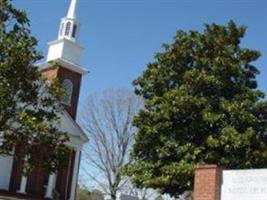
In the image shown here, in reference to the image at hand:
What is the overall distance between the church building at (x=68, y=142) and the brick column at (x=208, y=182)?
44.9ft

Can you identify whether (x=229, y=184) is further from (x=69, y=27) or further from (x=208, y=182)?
(x=69, y=27)

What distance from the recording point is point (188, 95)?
26.1m

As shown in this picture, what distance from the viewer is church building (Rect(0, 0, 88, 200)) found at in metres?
34.5

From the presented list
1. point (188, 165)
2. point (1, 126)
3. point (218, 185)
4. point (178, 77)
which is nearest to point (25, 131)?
point (1, 126)

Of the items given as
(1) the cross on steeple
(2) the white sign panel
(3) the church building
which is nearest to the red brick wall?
(3) the church building

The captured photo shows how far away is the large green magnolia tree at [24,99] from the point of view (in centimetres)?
1838

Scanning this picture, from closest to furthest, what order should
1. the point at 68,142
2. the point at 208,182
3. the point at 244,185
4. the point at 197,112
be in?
1. the point at 244,185
2. the point at 208,182
3. the point at 197,112
4. the point at 68,142

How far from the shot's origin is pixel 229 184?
18.1 m

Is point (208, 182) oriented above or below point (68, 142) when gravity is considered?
below

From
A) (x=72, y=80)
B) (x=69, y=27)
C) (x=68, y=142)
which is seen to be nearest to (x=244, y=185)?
(x=68, y=142)

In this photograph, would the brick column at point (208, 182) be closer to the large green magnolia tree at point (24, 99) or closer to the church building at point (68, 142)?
the large green magnolia tree at point (24, 99)

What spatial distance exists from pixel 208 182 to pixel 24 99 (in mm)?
6113

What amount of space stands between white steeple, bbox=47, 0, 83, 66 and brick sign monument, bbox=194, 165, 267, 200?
2316cm

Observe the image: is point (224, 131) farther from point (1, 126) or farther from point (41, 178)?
point (41, 178)
